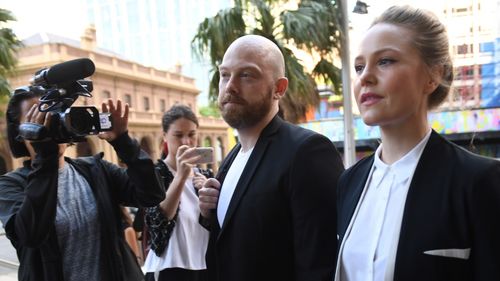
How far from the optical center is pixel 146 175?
148 cm

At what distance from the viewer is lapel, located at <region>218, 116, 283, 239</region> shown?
1.20 m

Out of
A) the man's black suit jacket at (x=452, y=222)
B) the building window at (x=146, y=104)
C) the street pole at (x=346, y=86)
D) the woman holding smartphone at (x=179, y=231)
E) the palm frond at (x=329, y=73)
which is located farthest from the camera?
the building window at (x=146, y=104)

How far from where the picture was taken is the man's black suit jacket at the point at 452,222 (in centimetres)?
78

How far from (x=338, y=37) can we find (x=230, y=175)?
3978 millimetres

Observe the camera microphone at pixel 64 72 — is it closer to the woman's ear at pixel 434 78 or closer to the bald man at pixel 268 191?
the bald man at pixel 268 191

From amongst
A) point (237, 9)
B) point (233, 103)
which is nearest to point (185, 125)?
point (233, 103)

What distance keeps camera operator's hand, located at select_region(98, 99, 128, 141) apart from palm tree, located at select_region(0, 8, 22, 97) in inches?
106

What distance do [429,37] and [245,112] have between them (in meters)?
0.61

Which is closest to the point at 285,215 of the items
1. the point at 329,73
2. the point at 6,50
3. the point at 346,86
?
the point at 346,86

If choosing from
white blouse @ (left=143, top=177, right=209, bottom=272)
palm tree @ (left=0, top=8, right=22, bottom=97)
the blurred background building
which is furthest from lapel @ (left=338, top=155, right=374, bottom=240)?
the blurred background building

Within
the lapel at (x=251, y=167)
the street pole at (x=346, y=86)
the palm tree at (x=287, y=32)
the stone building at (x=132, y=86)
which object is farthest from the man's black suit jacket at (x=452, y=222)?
the stone building at (x=132, y=86)

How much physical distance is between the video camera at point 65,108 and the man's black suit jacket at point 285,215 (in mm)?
580

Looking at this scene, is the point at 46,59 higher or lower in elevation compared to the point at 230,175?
higher

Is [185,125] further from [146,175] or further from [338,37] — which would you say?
[338,37]
